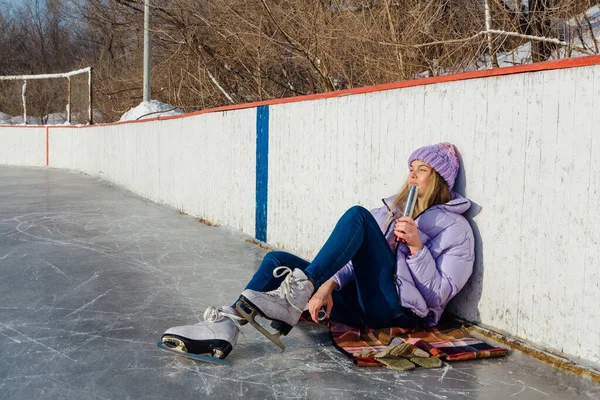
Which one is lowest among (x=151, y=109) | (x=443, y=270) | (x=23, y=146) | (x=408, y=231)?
(x=443, y=270)

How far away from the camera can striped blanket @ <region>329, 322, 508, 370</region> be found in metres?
2.71

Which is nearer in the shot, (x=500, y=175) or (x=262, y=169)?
(x=500, y=175)

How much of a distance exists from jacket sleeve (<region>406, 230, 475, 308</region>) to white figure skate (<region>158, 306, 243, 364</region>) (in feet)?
2.62

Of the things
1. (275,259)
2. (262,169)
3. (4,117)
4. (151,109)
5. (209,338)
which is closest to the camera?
(209,338)

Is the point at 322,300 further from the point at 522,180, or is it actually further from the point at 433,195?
the point at 522,180

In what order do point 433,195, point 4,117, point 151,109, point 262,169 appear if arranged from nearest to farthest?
point 433,195 → point 262,169 → point 151,109 → point 4,117

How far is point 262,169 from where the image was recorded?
19.0ft

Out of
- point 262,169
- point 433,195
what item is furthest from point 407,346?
point 262,169

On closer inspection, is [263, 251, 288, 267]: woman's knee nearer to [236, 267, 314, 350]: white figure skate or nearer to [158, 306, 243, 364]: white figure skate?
[236, 267, 314, 350]: white figure skate

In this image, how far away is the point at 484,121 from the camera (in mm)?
3100

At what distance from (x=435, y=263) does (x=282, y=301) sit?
2.51ft

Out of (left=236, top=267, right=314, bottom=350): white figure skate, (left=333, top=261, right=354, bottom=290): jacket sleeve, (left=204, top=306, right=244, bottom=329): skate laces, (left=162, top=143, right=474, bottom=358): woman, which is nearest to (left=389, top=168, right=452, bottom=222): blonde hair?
(left=162, top=143, right=474, bottom=358): woman

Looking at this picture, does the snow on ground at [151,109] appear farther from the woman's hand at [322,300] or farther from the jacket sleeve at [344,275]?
the woman's hand at [322,300]

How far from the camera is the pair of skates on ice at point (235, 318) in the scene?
2.71 meters
